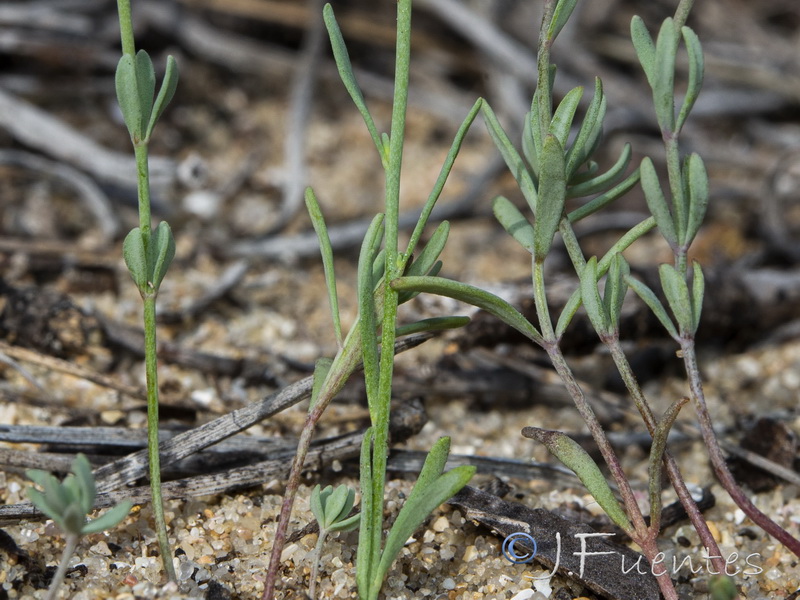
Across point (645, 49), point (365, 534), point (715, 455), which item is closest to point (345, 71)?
point (645, 49)

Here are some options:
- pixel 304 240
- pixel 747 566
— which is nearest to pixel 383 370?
pixel 747 566

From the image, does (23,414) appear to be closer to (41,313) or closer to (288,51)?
(41,313)

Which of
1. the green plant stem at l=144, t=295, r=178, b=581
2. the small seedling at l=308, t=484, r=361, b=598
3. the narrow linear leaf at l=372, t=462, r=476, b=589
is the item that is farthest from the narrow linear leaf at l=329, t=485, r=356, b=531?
the green plant stem at l=144, t=295, r=178, b=581

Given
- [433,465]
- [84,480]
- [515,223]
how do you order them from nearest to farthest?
[84,480]
[433,465]
[515,223]

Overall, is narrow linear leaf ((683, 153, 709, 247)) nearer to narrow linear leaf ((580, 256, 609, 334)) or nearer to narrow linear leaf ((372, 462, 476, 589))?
narrow linear leaf ((580, 256, 609, 334))

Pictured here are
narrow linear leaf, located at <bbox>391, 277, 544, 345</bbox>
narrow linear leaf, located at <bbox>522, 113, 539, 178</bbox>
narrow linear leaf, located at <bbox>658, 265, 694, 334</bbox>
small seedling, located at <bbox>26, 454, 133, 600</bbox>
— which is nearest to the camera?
small seedling, located at <bbox>26, 454, 133, 600</bbox>

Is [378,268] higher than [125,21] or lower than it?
lower

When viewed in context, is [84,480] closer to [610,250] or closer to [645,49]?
[610,250]
